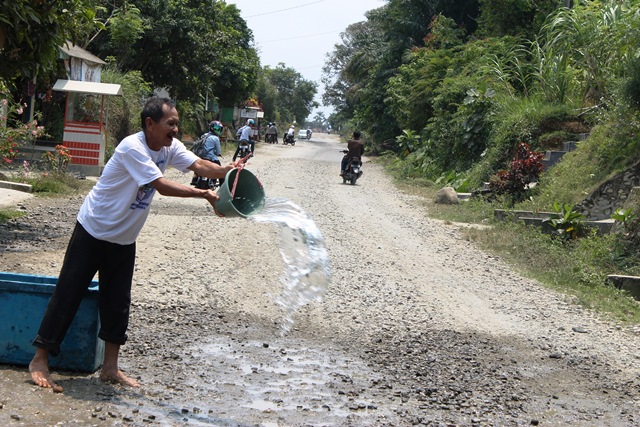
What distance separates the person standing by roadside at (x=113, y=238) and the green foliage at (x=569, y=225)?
9.07 m

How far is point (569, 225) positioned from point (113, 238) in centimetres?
959

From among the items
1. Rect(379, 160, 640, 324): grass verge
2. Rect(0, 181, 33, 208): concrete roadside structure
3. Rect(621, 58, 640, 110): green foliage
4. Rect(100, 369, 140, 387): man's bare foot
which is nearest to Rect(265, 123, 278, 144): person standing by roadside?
Rect(0, 181, 33, 208): concrete roadside structure

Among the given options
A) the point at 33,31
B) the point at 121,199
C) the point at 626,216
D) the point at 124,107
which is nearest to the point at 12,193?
the point at 33,31

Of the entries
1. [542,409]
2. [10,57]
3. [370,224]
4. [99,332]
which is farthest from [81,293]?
[370,224]

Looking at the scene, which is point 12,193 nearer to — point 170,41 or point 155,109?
point 155,109

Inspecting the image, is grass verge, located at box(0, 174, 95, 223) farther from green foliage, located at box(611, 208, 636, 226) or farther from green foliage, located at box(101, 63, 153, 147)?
green foliage, located at box(611, 208, 636, 226)

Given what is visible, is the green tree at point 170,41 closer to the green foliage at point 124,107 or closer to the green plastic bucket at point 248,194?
the green foliage at point 124,107

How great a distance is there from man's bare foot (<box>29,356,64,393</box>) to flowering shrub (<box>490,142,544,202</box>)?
44.1ft

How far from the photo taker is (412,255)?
1170 centimetres

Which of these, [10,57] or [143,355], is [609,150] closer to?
[10,57]

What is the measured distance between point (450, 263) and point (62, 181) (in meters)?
9.20

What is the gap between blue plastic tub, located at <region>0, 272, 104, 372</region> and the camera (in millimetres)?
5414

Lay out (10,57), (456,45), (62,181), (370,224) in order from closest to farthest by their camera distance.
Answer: (10,57) < (370,224) < (62,181) < (456,45)

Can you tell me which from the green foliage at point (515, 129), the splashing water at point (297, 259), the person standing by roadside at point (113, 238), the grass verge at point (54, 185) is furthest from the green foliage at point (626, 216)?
the grass verge at point (54, 185)
